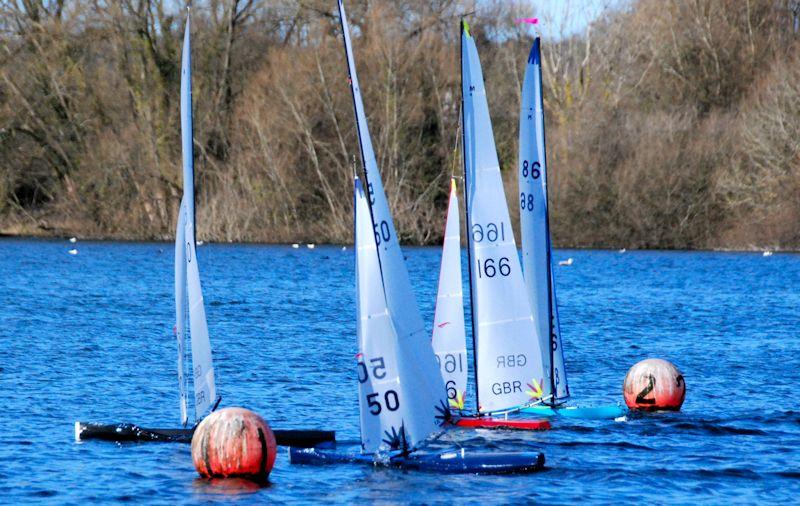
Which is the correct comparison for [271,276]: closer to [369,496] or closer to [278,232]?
[278,232]

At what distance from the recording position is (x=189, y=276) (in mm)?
16500

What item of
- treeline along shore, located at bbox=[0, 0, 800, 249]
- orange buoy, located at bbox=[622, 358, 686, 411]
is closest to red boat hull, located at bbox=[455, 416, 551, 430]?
orange buoy, located at bbox=[622, 358, 686, 411]

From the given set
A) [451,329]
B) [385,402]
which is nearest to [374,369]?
[385,402]

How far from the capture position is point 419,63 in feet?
242

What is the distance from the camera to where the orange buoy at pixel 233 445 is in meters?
15.3

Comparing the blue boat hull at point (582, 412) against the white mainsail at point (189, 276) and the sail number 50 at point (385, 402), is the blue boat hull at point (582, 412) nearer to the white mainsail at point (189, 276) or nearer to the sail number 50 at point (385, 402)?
the sail number 50 at point (385, 402)

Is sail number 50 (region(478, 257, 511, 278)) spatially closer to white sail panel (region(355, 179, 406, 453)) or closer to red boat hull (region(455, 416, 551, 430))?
red boat hull (region(455, 416, 551, 430))

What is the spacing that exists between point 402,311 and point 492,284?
314 cm

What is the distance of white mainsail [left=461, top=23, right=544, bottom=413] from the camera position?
58.4ft

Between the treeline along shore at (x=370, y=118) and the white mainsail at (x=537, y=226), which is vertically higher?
the treeline along shore at (x=370, y=118)

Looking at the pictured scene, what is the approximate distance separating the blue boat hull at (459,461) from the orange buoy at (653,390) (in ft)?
15.9

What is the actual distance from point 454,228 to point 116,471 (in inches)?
217

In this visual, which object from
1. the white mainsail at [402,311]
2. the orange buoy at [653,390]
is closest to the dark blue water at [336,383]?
the orange buoy at [653,390]

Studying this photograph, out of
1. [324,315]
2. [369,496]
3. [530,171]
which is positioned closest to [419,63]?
[324,315]
